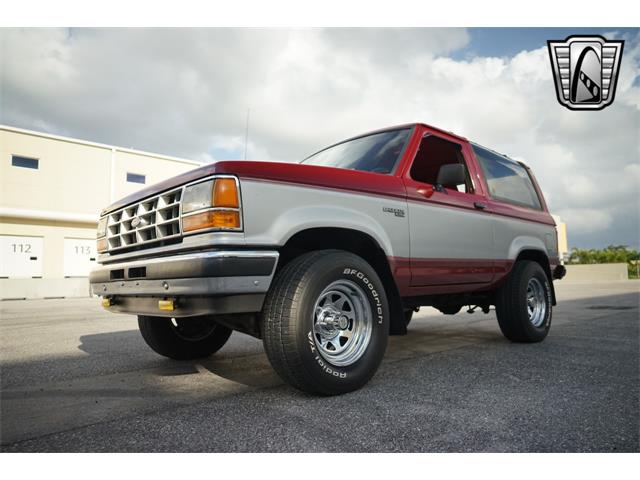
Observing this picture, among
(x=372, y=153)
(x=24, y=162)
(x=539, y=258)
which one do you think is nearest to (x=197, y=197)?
(x=372, y=153)

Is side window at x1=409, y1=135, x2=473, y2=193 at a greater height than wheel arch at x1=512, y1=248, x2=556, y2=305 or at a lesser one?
greater

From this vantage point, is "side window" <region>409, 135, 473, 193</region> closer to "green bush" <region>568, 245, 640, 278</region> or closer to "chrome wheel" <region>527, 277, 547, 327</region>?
"chrome wheel" <region>527, 277, 547, 327</region>

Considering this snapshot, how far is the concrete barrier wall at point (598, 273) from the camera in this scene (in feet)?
93.7

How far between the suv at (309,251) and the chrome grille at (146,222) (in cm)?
1

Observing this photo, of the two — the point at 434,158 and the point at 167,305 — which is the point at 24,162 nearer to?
the point at 434,158

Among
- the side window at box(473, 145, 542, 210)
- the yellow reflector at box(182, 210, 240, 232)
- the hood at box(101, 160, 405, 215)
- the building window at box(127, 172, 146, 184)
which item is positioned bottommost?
the yellow reflector at box(182, 210, 240, 232)

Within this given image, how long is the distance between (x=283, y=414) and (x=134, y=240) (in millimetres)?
1658

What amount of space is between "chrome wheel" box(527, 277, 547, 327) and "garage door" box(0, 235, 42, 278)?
22.3 metres

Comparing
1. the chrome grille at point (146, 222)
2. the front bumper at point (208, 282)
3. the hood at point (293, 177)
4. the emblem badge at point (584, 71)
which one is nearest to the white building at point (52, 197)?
the chrome grille at point (146, 222)

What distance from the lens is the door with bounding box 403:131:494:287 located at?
142 inches

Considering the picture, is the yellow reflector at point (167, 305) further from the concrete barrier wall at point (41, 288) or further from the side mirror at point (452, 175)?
the concrete barrier wall at point (41, 288)

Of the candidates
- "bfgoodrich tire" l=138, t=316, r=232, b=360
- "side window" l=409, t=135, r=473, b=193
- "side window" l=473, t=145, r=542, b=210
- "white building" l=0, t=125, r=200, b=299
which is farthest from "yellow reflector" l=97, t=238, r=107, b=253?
"white building" l=0, t=125, r=200, b=299

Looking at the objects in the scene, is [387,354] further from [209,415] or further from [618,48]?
[618,48]

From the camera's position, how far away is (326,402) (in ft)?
8.60
